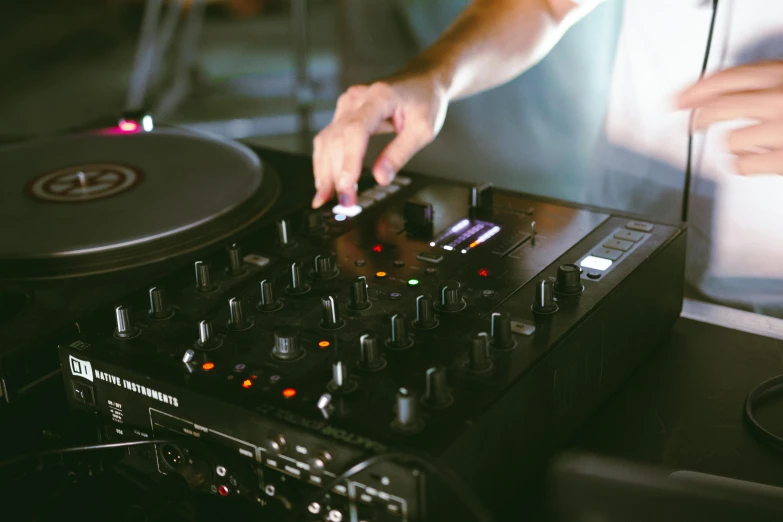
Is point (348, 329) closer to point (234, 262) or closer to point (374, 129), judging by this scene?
point (234, 262)

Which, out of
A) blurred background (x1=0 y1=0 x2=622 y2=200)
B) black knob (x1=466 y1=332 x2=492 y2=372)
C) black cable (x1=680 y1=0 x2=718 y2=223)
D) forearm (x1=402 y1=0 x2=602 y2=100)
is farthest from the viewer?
blurred background (x1=0 y1=0 x2=622 y2=200)

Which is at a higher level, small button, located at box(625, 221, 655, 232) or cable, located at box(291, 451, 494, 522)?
small button, located at box(625, 221, 655, 232)

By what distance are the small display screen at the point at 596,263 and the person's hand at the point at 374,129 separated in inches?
10.0

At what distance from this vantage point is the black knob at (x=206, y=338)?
824mm

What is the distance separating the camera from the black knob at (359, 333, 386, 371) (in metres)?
0.77

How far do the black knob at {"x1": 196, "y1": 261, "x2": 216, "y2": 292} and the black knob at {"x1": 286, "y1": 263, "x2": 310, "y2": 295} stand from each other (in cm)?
9

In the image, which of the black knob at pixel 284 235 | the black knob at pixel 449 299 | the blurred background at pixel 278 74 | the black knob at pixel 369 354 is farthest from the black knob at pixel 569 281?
the blurred background at pixel 278 74

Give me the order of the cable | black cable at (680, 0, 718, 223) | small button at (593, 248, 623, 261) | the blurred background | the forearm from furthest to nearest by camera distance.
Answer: the blurred background < black cable at (680, 0, 718, 223) < the forearm < small button at (593, 248, 623, 261) < the cable

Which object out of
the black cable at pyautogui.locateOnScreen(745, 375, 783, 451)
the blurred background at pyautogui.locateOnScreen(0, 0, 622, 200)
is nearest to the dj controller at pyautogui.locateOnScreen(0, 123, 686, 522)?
the black cable at pyautogui.locateOnScreen(745, 375, 783, 451)

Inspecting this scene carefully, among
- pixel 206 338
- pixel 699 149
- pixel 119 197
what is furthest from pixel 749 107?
pixel 119 197

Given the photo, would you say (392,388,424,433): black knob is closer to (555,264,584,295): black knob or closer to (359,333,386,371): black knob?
(359,333,386,371): black knob

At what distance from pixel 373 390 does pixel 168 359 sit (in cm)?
21

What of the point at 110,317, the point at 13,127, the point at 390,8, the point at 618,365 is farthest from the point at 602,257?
the point at 13,127

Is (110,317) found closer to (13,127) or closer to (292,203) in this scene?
(292,203)
